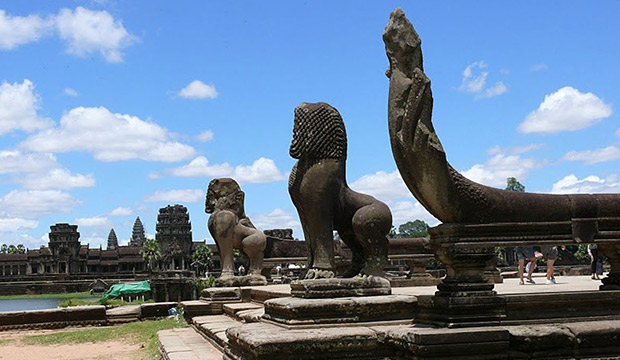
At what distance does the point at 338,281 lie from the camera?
5.53m

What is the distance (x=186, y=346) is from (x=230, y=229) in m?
3.91

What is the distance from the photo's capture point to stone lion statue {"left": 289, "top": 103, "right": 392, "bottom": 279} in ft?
19.4

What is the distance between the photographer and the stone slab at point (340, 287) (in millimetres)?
5430

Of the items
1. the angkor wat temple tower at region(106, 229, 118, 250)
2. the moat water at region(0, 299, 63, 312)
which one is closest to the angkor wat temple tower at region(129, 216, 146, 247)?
the angkor wat temple tower at region(106, 229, 118, 250)

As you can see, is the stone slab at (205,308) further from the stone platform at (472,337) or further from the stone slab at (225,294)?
the stone platform at (472,337)

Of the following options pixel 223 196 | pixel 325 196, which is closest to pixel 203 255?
pixel 223 196

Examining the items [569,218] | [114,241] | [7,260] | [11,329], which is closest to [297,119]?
[569,218]

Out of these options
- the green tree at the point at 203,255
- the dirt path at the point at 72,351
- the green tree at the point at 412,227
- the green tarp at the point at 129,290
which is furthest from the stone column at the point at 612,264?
the green tree at the point at 412,227

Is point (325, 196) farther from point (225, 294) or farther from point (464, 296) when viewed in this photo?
point (225, 294)

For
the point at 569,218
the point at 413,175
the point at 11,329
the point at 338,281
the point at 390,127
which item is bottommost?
the point at 11,329

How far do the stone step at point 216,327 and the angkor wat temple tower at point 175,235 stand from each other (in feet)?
266

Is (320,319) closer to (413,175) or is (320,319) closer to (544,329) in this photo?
(413,175)

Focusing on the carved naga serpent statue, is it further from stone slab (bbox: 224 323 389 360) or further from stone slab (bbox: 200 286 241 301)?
stone slab (bbox: 200 286 241 301)

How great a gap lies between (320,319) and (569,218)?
2.18m
